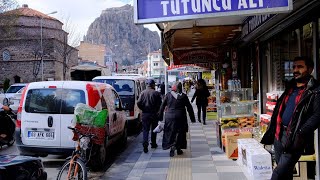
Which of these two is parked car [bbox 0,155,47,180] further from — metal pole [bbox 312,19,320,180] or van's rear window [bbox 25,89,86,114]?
metal pole [bbox 312,19,320,180]

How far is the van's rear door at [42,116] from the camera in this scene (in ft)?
28.4

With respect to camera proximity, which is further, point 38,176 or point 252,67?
point 252,67

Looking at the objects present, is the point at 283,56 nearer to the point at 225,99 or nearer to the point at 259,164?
the point at 225,99

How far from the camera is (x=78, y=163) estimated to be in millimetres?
6691

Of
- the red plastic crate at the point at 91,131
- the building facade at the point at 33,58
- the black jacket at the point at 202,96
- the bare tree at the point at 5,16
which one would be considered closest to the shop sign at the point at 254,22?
the red plastic crate at the point at 91,131

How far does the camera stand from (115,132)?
10.5 metres

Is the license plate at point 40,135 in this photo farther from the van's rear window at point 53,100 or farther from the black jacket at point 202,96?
the black jacket at point 202,96

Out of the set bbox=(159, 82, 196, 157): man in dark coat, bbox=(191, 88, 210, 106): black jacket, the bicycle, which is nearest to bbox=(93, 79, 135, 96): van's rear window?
bbox=(191, 88, 210, 106): black jacket

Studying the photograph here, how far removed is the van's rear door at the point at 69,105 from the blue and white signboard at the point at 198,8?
429 centimetres

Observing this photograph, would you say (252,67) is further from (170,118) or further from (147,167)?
(147,167)

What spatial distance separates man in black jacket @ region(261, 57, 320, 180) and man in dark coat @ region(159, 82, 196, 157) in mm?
4458

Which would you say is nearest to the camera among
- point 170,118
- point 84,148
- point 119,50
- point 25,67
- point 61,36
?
point 84,148

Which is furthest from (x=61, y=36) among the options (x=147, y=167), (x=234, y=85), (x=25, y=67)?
(x=147, y=167)

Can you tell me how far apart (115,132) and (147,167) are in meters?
2.06
